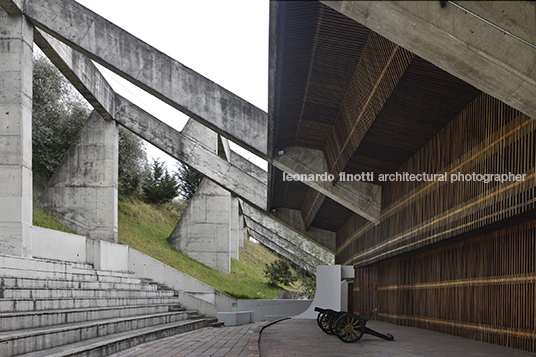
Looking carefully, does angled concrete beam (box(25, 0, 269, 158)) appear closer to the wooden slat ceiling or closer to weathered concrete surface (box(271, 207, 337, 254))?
the wooden slat ceiling

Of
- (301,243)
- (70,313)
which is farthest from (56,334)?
(301,243)

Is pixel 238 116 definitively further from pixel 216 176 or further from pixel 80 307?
pixel 216 176

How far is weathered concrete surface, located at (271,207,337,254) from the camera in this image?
21922mm

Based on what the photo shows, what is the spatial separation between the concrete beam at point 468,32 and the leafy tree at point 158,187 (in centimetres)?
2695

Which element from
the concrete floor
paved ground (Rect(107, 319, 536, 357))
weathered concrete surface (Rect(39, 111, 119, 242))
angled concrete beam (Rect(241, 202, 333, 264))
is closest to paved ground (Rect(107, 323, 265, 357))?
paved ground (Rect(107, 319, 536, 357))

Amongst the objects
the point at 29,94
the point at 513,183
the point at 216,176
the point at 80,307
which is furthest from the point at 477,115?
the point at 216,176

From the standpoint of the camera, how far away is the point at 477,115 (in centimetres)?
714

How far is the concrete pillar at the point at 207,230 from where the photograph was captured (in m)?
25.5

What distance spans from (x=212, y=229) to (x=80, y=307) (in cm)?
1568

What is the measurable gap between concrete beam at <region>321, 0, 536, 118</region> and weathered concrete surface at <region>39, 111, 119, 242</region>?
16712 mm

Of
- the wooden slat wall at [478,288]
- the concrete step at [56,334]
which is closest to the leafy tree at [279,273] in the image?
the wooden slat wall at [478,288]

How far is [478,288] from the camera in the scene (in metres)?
8.16

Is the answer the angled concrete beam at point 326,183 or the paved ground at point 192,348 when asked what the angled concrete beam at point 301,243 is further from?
the paved ground at point 192,348

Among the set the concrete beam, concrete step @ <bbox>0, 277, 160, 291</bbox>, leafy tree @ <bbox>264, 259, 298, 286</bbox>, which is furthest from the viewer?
leafy tree @ <bbox>264, 259, 298, 286</bbox>
